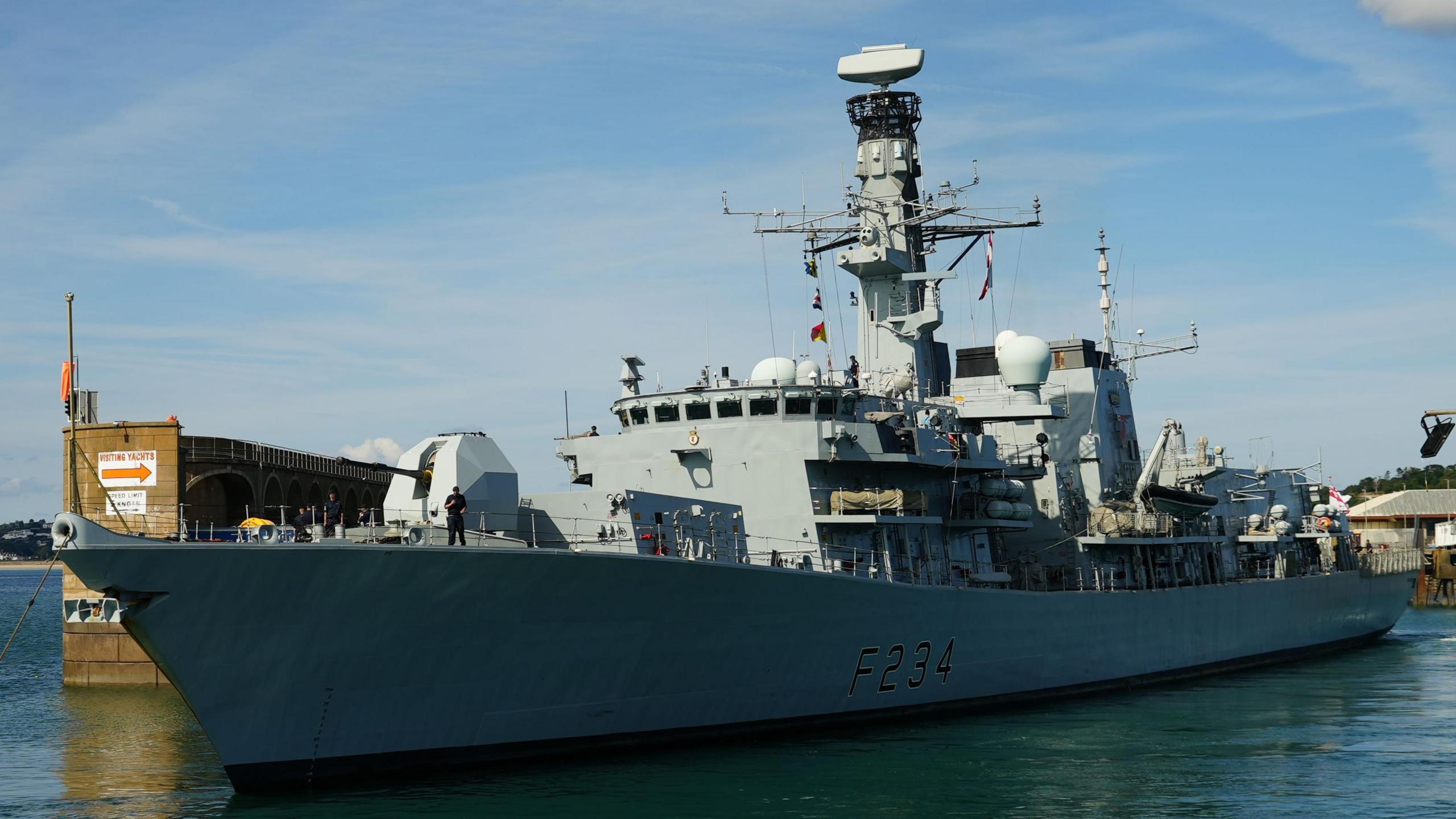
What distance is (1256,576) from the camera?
95.3 ft

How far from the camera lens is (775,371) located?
20.5 m

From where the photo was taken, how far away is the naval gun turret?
15.0 meters

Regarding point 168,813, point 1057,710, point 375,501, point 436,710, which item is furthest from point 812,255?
point 375,501

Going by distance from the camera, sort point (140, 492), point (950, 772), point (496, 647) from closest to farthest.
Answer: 1. point (496, 647)
2. point (950, 772)
3. point (140, 492)

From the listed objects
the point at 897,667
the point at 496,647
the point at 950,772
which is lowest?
the point at 950,772

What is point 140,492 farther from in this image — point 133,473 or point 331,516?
point 331,516

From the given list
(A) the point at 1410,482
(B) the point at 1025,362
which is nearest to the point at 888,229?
(B) the point at 1025,362

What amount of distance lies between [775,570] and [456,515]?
3.96 m

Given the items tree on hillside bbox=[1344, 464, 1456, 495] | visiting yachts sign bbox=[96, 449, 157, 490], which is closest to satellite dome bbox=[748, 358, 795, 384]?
visiting yachts sign bbox=[96, 449, 157, 490]

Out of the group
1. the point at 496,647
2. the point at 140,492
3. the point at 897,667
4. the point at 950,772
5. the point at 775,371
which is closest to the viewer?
the point at 496,647

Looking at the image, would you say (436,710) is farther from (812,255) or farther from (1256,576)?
(1256,576)

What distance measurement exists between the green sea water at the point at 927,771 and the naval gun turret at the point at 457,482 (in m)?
2.94

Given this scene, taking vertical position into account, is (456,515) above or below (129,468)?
below

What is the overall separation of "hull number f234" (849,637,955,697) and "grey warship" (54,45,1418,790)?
2.0 inches
